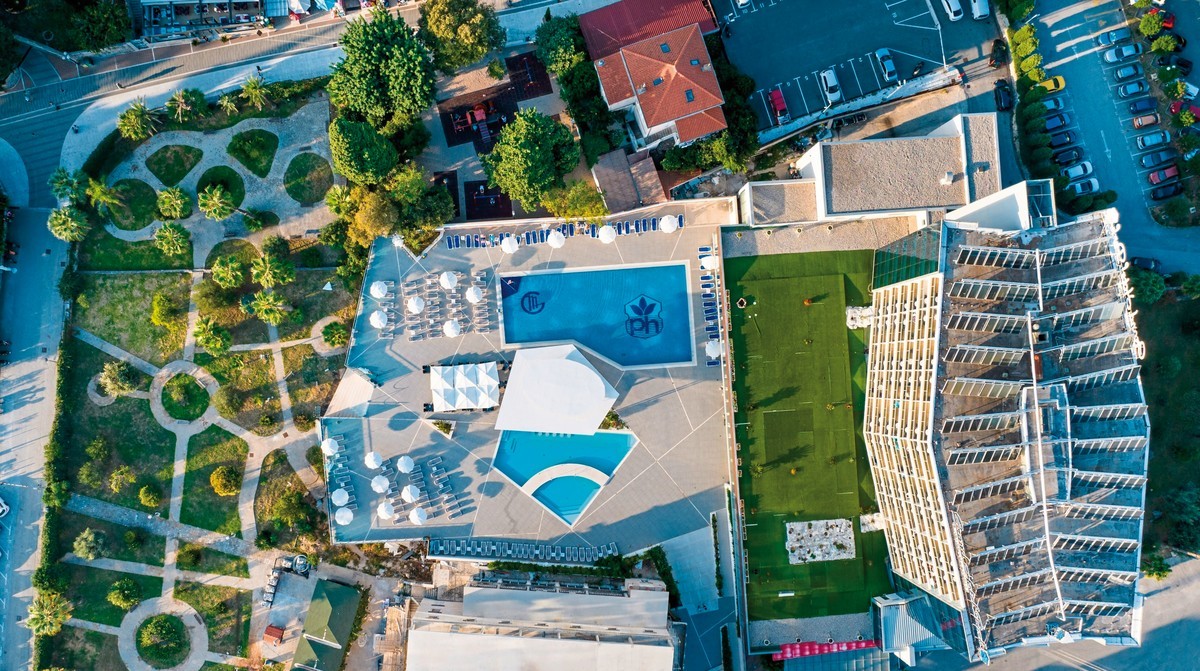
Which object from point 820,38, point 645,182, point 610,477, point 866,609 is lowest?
point 866,609

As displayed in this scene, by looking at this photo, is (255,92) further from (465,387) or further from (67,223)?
(465,387)

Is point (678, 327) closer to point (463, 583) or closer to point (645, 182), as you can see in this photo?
point (645, 182)

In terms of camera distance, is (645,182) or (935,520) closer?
(935,520)

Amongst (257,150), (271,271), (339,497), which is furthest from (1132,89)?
(339,497)

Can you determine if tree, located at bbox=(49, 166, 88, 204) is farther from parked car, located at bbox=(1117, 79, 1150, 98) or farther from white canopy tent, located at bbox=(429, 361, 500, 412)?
parked car, located at bbox=(1117, 79, 1150, 98)

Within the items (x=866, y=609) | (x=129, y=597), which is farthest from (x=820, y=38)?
(x=129, y=597)

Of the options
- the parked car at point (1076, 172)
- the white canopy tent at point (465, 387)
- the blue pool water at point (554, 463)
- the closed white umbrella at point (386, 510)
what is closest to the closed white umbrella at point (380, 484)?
the closed white umbrella at point (386, 510)
